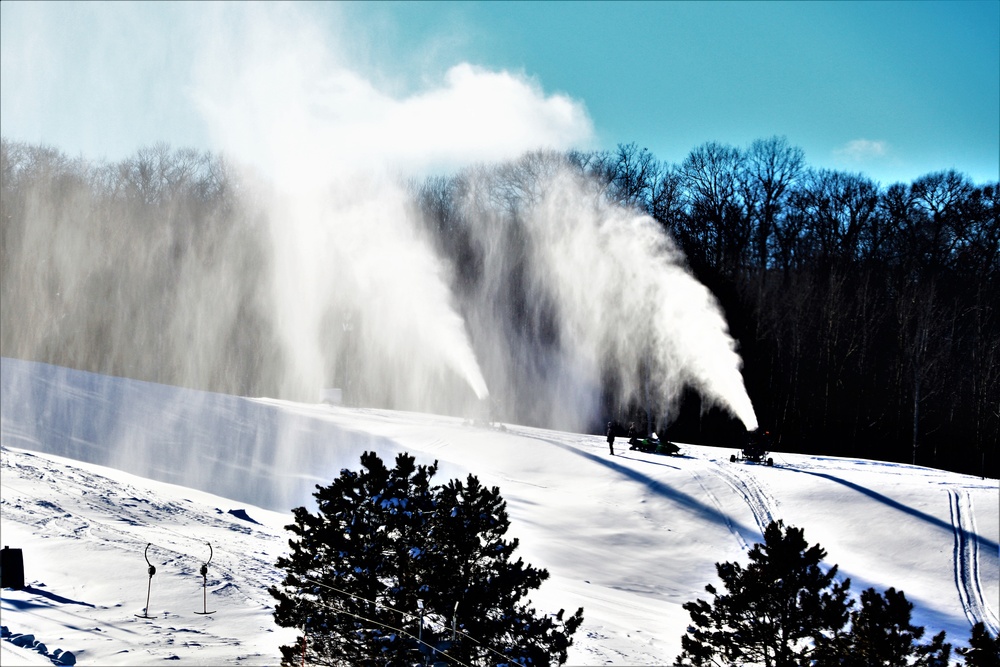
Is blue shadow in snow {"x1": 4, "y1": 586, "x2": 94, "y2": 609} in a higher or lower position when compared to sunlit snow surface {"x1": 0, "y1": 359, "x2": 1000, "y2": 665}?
lower

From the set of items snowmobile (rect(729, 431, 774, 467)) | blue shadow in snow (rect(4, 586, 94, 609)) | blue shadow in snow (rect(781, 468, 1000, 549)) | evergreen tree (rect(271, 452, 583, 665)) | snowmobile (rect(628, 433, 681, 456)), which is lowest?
blue shadow in snow (rect(4, 586, 94, 609))

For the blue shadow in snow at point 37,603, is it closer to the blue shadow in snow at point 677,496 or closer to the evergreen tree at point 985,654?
the evergreen tree at point 985,654

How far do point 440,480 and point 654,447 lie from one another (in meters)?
7.57

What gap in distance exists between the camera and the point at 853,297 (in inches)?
831

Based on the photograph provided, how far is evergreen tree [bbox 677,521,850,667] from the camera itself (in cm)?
851

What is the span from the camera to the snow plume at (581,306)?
36.0 meters

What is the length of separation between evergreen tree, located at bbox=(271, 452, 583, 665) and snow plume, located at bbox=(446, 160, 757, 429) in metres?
24.0

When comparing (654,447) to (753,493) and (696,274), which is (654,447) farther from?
(696,274)

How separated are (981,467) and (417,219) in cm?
3234

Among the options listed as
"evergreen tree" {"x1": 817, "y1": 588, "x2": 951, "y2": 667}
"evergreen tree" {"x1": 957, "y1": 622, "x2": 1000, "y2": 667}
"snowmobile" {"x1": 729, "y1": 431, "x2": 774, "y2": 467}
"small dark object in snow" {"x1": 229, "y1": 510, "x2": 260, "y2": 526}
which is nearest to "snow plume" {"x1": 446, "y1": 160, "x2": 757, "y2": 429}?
"snowmobile" {"x1": 729, "y1": 431, "x2": 774, "y2": 467}

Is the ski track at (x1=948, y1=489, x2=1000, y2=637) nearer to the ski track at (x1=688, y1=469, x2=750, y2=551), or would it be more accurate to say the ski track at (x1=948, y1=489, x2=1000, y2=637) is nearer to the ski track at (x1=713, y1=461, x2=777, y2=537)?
the ski track at (x1=713, y1=461, x2=777, y2=537)

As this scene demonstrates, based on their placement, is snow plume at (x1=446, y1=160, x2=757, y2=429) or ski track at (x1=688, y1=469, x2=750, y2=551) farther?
snow plume at (x1=446, y1=160, x2=757, y2=429)

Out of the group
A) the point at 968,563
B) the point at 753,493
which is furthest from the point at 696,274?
the point at 968,563

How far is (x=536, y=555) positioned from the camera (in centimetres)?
1784
